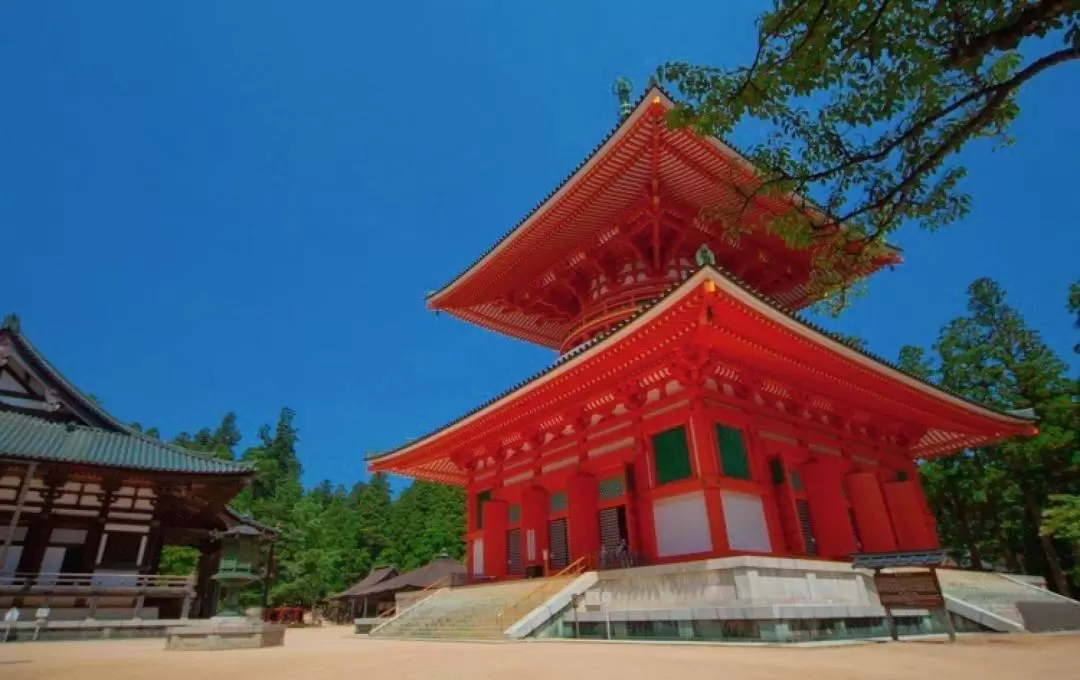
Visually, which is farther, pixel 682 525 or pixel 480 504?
pixel 480 504

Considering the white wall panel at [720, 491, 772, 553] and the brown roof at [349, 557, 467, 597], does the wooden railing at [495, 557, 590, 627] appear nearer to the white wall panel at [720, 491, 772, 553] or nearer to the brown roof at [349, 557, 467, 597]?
the white wall panel at [720, 491, 772, 553]

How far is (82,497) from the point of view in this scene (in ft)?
64.8

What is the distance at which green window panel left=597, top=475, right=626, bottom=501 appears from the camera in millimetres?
13371

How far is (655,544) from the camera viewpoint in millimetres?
11898

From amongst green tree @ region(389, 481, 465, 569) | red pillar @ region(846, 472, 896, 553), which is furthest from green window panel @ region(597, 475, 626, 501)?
green tree @ region(389, 481, 465, 569)

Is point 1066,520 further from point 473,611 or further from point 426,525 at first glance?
point 426,525

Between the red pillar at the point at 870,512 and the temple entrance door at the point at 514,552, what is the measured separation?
881cm

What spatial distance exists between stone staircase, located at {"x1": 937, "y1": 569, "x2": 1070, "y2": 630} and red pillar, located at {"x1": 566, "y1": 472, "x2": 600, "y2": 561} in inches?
296

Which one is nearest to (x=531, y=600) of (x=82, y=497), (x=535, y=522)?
(x=535, y=522)

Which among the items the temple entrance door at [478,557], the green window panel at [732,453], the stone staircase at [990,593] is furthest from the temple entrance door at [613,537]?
the stone staircase at [990,593]

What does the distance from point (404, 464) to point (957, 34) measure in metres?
17.2

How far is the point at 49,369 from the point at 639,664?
85.9 ft

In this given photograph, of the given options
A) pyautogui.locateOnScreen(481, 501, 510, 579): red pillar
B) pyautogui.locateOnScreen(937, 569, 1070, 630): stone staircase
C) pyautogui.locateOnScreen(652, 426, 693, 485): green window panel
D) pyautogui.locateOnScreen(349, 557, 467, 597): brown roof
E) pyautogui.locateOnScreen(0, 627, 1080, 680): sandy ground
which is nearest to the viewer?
pyautogui.locateOnScreen(0, 627, 1080, 680): sandy ground

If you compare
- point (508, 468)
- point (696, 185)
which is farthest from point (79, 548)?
point (696, 185)
